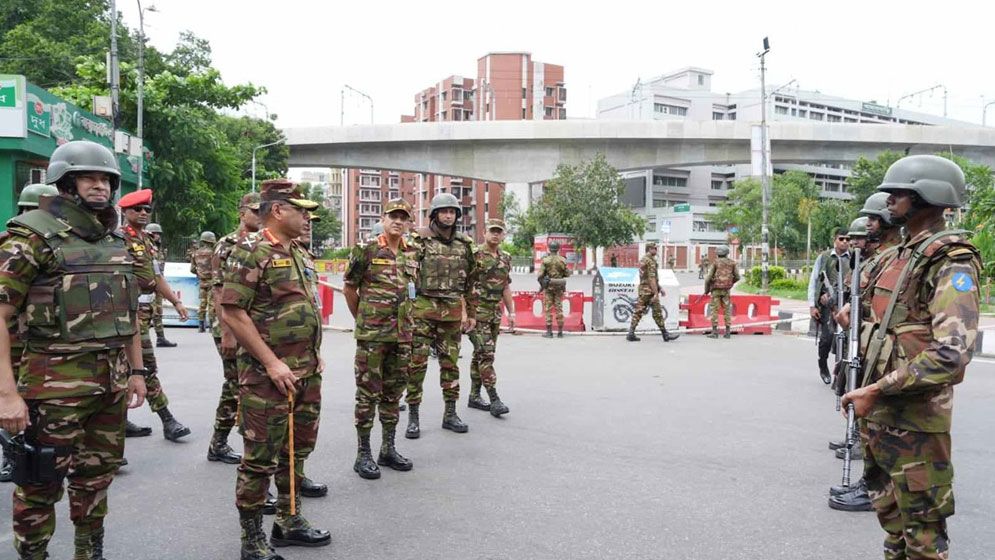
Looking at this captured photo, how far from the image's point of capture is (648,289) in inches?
533

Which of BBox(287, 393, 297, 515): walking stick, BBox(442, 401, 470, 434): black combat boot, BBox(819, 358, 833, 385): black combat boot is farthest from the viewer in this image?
BBox(819, 358, 833, 385): black combat boot

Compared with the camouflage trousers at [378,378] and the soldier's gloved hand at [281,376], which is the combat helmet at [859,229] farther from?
the soldier's gloved hand at [281,376]

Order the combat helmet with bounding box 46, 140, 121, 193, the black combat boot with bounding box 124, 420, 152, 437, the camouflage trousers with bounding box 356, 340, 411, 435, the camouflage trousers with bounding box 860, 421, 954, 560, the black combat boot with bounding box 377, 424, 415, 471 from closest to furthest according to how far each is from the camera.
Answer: the camouflage trousers with bounding box 860, 421, 954, 560 < the combat helmet with bounding box 46, 140, 121, 193 < the camouflage trousers with bounding box 356, 340, 411, 435 < the black combat boot with bounding box 377, 424, 415, 471 < the black combat boot with bounding box 124, 420, 152, 437

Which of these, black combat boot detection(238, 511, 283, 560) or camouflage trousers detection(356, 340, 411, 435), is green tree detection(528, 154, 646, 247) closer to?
camouflage trousers detection(356, 340, 411, 435)

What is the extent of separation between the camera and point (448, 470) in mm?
5477

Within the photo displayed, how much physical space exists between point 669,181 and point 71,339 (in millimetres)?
80995

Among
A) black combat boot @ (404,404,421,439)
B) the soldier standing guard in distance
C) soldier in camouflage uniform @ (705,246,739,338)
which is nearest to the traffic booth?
soldier in camouflage uniform @ (705,246,739,338)

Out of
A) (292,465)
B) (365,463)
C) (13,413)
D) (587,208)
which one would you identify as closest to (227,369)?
(365,463)

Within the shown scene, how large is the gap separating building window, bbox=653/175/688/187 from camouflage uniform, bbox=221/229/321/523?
78862 millimetres

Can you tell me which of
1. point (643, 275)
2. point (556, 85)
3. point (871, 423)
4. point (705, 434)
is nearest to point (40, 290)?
point (871, 423)

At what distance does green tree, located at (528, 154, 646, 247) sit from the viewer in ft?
147

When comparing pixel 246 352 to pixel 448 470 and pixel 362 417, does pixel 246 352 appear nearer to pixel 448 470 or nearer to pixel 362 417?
pixel 362 417

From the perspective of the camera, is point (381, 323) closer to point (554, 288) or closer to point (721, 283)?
point (554, 288)

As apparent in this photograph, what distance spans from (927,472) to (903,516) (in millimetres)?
218
